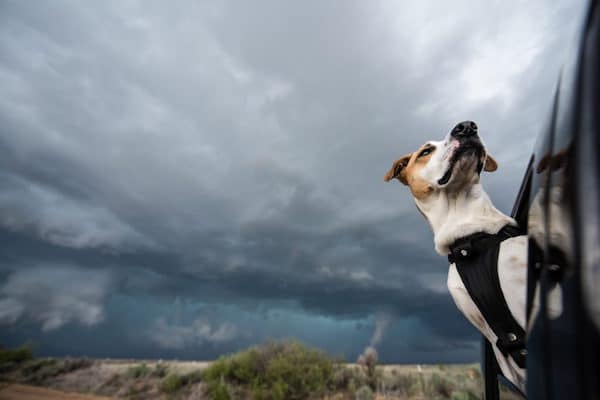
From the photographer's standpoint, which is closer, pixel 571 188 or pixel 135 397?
pixel 571 188

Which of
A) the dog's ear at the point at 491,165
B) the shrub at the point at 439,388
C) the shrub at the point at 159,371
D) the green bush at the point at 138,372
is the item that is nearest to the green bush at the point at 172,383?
the shrub at the point at 159,371

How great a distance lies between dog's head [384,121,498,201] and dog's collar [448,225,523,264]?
1.98ft

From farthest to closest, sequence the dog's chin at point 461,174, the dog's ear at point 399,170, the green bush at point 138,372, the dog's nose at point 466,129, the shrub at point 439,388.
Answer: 1. the green bush at point 138,372
2. the shrub at point 439,388
3. the dog's ear at point 399,170
4. the dog's nose at point 466,129
5. the dog's chin at point 461,174

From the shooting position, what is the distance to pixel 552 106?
127 centimetres

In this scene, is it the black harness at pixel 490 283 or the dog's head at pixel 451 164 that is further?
the dog's head at pixel 451 164

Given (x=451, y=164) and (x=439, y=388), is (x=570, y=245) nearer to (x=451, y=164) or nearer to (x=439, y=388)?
(x=451, y=164)

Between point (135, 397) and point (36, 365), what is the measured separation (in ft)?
21.0

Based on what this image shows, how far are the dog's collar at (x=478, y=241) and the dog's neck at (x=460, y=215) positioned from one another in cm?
4

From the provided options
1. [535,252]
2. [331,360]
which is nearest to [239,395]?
[331,360]

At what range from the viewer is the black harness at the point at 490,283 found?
1909 millimetres

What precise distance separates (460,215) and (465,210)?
0.06m

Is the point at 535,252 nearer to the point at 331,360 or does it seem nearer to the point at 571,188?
the point at 571,188

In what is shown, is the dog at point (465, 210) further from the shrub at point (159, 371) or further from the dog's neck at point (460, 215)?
the shrub at point (159, 371)

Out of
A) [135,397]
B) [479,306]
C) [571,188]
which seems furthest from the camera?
[135,397]
